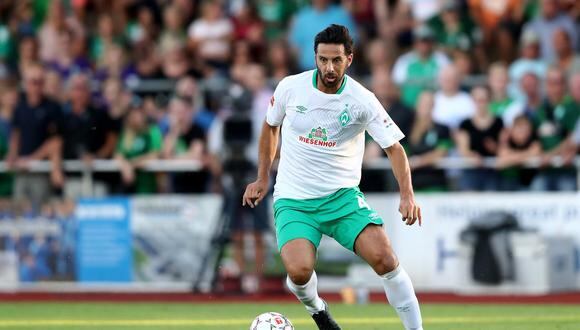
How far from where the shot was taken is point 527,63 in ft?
53.1

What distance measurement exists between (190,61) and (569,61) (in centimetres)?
502

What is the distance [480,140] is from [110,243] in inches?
185

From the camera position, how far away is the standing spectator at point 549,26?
54.0ft

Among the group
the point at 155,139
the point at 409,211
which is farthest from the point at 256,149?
the point at 409,211

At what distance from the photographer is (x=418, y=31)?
17.2 meters

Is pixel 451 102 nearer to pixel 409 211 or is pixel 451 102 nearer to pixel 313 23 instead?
pixel 313 23

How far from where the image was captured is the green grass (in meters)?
11.7

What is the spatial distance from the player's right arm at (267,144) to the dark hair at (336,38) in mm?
569

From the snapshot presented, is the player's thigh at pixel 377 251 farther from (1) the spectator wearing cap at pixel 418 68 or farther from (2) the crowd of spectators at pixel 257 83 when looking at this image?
(1) the spectator wearing cap at pixel 418 68

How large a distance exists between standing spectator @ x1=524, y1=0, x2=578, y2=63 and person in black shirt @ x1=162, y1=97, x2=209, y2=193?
4.47m

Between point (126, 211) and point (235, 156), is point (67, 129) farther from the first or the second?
point (235, 156)

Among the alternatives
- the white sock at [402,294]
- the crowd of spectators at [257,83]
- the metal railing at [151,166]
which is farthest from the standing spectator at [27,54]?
the white sock at [402,294]

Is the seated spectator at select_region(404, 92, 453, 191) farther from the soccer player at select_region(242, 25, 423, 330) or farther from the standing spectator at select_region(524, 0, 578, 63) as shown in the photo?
the soccer player at select_region(242, 25, 423, 330)

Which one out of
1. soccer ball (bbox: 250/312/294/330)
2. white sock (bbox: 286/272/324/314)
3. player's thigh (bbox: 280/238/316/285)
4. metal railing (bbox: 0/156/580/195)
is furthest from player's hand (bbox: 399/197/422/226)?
metal railing (bbox: 0/156/580/195)
